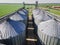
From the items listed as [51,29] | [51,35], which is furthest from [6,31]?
[51,29]

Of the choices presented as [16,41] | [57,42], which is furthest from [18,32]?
[57,42]

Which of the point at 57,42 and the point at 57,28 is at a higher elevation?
the point at 57,28

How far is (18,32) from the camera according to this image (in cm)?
898

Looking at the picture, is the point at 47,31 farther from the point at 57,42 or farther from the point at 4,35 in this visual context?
the point at 4,35

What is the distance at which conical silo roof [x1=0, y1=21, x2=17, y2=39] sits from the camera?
8078mm

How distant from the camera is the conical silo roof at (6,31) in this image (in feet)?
26.5

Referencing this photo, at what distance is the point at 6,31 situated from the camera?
8367 mm

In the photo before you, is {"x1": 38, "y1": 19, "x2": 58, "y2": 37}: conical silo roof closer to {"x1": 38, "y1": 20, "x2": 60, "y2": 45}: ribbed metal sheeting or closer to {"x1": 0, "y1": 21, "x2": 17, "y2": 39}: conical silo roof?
{"x1": 38, "y1": 20, "x2": 60, "y2": 45}: ribbed metal sheeting

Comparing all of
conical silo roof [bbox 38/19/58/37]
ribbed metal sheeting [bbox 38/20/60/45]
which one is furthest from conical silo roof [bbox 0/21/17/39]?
conical silo roof [bbox 38/19/58/37]

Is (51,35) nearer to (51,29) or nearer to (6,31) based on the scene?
(51,29)

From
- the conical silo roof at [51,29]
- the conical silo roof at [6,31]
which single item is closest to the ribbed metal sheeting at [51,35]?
the conical silo roof at [51,29]

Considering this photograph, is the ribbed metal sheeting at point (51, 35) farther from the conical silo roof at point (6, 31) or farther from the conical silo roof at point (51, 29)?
the conical silo roof at point (6, 31)

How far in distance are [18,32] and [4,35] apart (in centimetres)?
118

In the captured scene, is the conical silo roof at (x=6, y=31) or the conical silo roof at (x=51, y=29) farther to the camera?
the conical silo roof at (x=51, y=29)
